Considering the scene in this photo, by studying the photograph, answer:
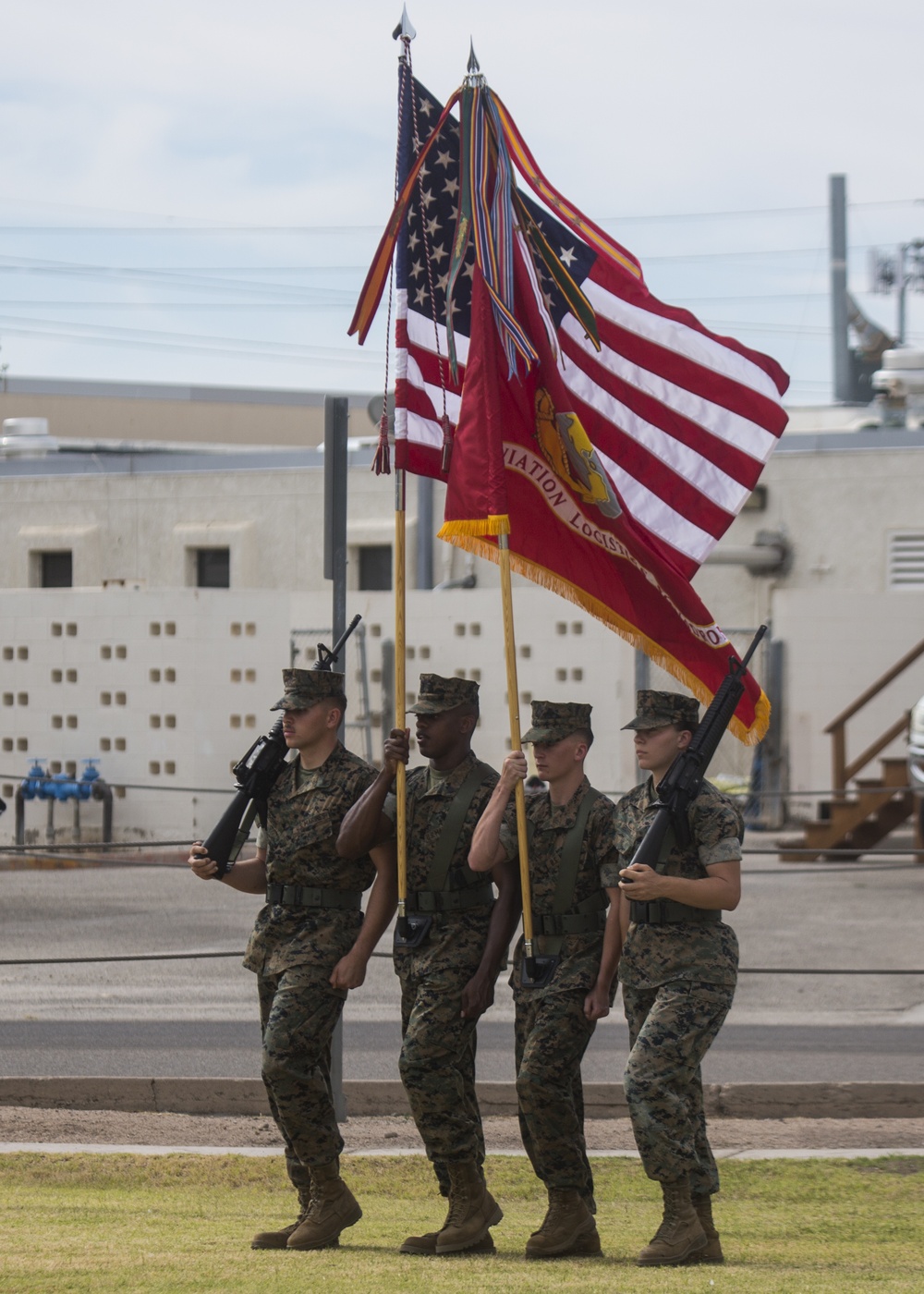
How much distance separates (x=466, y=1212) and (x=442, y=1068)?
0.50 m

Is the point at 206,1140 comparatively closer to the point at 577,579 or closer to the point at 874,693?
the point at 577,579

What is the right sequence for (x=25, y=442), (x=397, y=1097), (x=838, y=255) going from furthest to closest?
(x=838, y=255) < (x=25, y=442) < (x=397, y=1097)

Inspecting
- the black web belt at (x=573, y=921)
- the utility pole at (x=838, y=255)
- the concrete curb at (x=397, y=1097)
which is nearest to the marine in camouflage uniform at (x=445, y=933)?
the black web belt at (x=573, y=921)

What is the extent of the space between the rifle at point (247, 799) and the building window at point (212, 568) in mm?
25417

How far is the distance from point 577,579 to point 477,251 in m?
1.45

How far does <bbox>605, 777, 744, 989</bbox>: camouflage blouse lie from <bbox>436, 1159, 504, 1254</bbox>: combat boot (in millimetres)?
886

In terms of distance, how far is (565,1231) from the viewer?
250 inches

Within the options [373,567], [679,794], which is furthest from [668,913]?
[373,567]

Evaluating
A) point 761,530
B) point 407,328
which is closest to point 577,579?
point 407,328

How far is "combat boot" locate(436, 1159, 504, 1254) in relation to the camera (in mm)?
6328

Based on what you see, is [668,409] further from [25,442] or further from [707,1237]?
[25,442]

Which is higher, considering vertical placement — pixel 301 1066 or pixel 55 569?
pixel 55 569

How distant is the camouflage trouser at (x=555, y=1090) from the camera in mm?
6457

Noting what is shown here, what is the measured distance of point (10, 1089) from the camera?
30.6 feet
